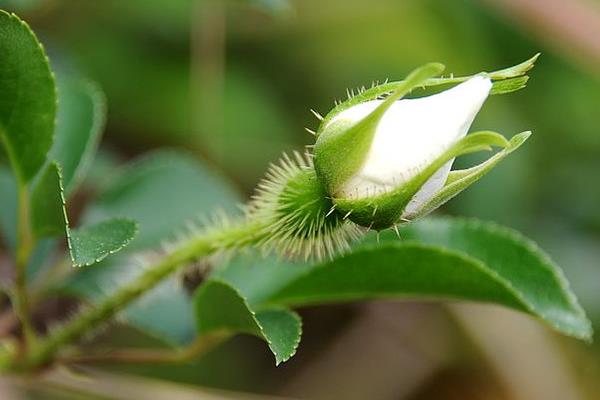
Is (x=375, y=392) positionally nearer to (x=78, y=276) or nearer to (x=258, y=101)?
(x=258, y=101)

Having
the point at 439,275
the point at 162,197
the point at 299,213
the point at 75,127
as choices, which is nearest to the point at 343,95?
the point at 162,197

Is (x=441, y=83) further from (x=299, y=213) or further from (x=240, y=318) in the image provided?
(x=240, y=318)

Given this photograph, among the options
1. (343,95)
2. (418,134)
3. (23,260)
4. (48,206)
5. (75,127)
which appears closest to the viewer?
(418,134)

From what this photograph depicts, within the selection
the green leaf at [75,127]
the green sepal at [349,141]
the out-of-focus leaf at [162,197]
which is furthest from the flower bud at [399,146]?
the out-of-focus leaf at [162,197]

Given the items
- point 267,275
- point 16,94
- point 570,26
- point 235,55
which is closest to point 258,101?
point 235,55

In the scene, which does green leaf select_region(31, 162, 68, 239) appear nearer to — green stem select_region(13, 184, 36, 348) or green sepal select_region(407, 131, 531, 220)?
green stem select_region(13, 184, 36, 348)

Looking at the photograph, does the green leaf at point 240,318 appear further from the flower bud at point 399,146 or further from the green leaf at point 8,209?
the green leaf at point 8,209
